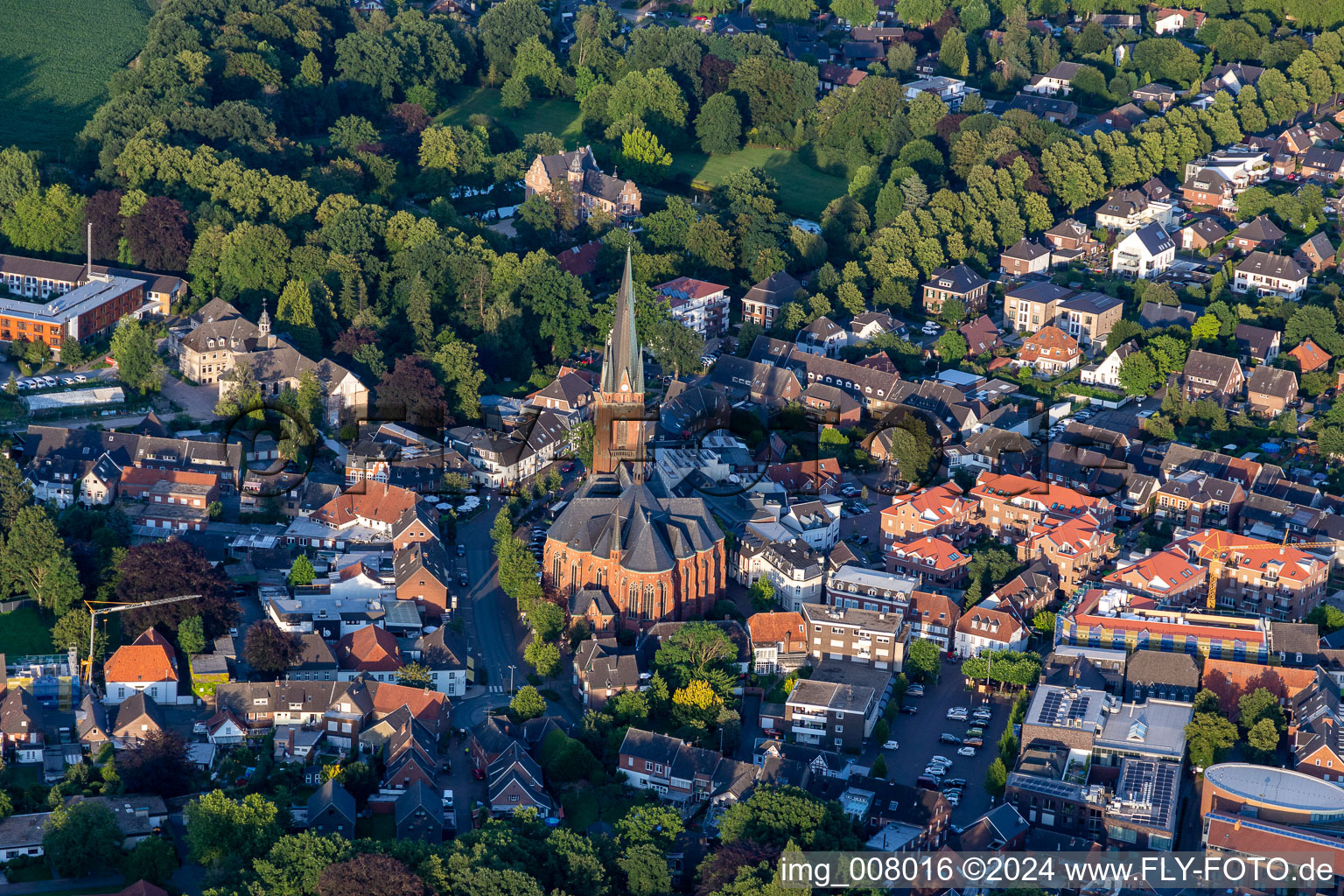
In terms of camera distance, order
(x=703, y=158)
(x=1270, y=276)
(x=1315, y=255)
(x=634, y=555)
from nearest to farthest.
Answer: (x=634, y=555)
(x=1270, y=276)
(x=1315, y=255)
(x=703, y=158)

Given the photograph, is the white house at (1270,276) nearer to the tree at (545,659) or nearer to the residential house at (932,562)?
the residential house at (932,562)

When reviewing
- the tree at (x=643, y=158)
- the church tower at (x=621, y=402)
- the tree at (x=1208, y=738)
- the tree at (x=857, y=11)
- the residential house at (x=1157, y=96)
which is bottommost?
the tree at (x=1208, y=738)

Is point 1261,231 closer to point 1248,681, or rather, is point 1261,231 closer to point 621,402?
point 1248,681

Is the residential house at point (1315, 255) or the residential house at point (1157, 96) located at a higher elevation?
the residential house at point (1157, 96)

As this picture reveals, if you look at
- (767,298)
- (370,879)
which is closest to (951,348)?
(767,298)

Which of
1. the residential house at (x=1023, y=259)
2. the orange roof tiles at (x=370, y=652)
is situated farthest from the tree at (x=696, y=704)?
the residential house at (x=1023, y=259)

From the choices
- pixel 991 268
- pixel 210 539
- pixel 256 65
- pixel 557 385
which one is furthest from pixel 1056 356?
pixel 256 65

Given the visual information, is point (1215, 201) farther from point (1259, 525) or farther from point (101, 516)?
point (101, 516)
